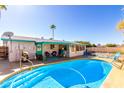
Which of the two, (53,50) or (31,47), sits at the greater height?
(31,47)

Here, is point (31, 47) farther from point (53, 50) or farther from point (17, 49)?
point (53, 50)

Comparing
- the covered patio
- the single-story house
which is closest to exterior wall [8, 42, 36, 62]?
the single-story house

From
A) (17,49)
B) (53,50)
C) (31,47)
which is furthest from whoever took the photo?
(53,50)

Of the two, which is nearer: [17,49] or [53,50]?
[17,49]

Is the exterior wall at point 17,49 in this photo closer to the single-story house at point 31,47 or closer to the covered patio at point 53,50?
the single-story house at point 31,47

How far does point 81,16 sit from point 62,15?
2724 mm

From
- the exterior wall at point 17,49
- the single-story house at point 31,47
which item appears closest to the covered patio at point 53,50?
the single-story house at point 31,47

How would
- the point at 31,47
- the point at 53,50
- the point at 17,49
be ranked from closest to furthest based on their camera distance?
the point at 17,49
the point at 31,47
the point at 53,50

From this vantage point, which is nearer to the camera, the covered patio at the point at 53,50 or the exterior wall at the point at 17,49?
the exterior wall at the point at 17,49

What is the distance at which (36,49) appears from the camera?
14.5 metres

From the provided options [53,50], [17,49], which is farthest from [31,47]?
[53,50]

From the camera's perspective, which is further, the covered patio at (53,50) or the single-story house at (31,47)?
the covered patio at (53,50)
